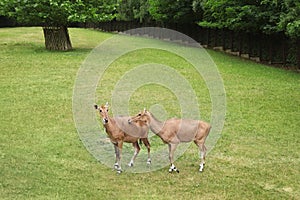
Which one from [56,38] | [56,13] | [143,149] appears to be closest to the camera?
[143,149]

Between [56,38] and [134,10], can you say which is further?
[134,10]

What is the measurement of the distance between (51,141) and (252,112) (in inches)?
202

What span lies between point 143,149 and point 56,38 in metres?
16.3

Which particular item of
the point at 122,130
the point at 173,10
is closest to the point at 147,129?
the point at 122,130

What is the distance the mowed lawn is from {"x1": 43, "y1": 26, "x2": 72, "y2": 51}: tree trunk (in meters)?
7.76

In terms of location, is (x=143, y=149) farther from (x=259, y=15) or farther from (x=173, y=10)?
(x=173, y=10)

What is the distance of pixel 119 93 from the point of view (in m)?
13.9

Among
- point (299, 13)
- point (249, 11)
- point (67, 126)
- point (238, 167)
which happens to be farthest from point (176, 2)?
point (238, 167)

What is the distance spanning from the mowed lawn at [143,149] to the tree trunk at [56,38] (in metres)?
7.76

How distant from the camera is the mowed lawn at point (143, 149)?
6574 millimetres

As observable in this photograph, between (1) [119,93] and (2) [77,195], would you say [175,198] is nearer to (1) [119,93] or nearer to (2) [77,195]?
(2) [77,195]

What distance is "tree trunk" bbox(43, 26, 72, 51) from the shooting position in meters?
23.6

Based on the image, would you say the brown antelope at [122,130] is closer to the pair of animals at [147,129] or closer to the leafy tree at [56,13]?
the pair of animals at [147,129]

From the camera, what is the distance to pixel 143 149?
27.4ft
